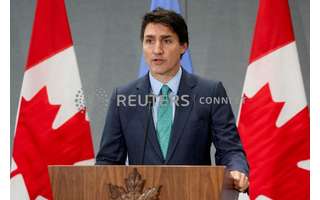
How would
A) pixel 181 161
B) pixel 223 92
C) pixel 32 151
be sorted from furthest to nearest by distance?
pixel 32 151 → pixel 223 92 → pixel 181 161

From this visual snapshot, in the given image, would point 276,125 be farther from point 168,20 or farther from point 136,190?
point 136,190

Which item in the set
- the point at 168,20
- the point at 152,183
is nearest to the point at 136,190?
the point at 152,183

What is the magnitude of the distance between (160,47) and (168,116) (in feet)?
0.91

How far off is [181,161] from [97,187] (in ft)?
1.60

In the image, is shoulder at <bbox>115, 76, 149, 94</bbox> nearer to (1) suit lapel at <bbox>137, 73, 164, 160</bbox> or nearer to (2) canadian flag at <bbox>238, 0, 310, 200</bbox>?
(1) suit lapel at <bbox>137, 73, 164, 160</bbox>

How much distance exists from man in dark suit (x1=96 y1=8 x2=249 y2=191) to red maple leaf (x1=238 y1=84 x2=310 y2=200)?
4.20 feet

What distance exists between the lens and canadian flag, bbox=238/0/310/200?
349 centimetres

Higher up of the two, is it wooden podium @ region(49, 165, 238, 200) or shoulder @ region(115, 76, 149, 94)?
shoulder @ region(115, 76, 149, 94)

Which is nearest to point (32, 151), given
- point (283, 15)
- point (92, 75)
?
point (92, 75)

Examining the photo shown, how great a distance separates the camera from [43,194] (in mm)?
3566

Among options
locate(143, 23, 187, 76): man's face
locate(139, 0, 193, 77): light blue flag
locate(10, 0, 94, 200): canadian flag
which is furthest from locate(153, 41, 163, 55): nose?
locate(10, 0, 94, 200): canadian flag

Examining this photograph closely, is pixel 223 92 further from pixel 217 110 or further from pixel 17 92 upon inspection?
pixel 17 92

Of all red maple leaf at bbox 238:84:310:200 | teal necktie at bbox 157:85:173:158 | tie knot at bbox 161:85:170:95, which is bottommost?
red maple leaf at bbox 238:84:310:200

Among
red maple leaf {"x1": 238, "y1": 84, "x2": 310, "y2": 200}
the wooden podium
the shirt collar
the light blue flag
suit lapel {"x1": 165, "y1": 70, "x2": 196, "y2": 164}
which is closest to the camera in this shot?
the wooden podium
